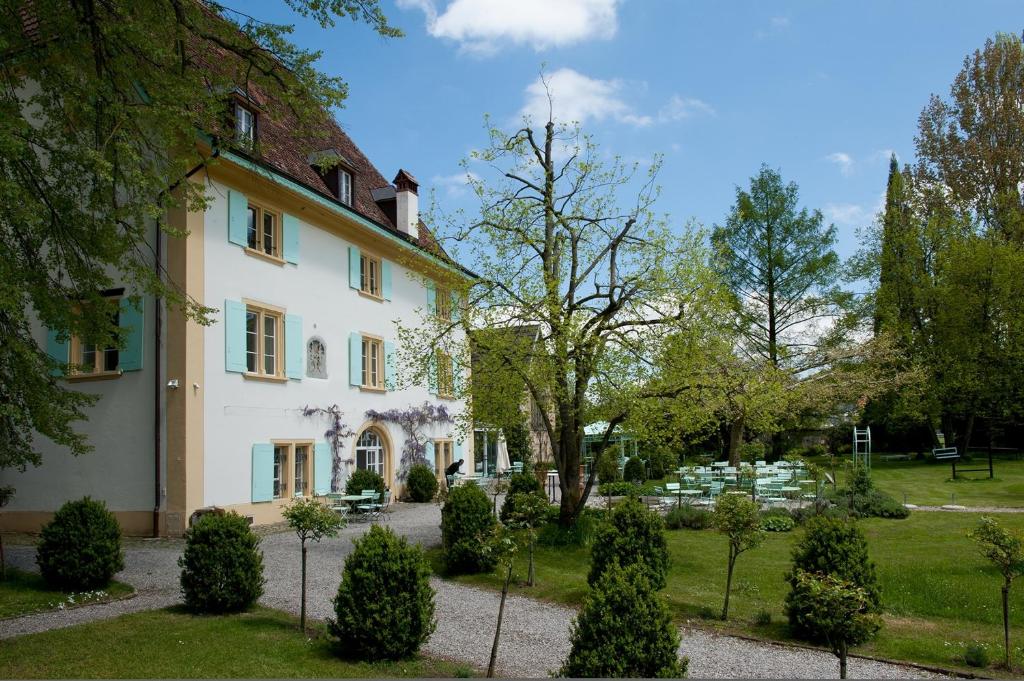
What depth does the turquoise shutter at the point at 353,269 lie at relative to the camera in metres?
21.3

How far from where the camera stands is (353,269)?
70.5 ft

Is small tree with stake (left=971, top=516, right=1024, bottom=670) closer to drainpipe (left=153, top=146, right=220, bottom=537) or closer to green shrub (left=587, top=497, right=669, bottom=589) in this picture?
green shrub (left=587, top=497, right=669, bottom=589)

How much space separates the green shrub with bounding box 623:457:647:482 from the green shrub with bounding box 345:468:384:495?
1349 cm

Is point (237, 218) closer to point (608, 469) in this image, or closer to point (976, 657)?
point (976, 657)

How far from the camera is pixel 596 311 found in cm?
1424

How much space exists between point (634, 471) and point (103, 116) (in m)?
25.3

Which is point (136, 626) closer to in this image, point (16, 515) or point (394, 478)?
point (16, 515)

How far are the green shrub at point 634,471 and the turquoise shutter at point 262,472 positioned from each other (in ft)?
55.9

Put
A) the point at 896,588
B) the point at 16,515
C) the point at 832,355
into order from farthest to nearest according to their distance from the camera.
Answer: the point at 832,355
the point at 16,515
the point at 896,588

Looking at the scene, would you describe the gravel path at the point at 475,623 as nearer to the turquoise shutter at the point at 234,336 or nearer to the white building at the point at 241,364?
the white building at the point at 241,364

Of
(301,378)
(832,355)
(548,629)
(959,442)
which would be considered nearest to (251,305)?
(301,378)

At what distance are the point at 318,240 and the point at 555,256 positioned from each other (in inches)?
310

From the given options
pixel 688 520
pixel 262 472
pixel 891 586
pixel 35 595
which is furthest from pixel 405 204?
pixel 891 586

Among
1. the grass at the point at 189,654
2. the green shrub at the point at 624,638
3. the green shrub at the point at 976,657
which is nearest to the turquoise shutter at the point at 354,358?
the grass at the point at 189,654
